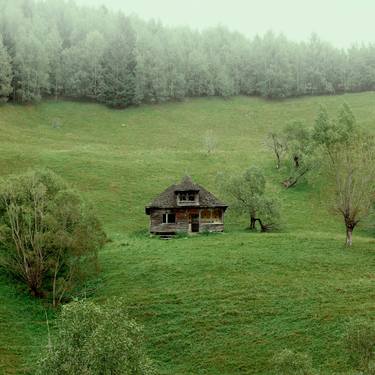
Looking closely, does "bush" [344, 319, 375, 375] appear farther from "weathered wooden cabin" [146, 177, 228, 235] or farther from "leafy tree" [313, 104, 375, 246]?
"weathered wooden cabin" [146, 177, 228, 235]


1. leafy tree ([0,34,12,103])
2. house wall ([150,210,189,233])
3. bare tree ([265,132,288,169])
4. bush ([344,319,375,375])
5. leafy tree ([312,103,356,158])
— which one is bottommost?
bush ([344,319,375,375])

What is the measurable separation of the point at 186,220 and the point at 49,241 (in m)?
23.2

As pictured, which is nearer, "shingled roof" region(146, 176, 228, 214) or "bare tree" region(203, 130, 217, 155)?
"shingled roof" region(146, 176, 228, 214)

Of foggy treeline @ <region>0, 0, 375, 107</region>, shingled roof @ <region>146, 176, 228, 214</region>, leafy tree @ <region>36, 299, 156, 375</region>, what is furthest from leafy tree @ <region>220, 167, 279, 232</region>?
foggy treeline @ <region>0, 0, 375, 107</region>

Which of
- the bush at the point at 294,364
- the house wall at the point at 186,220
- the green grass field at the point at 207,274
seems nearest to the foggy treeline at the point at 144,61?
the green grass field at the point at 207,274

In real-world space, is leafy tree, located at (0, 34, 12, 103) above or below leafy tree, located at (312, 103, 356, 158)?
above

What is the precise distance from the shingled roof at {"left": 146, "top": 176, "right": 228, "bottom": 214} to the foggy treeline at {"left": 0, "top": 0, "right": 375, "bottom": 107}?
61075 millimetres

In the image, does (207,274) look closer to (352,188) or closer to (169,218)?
(352,188)

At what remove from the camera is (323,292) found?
42.6m

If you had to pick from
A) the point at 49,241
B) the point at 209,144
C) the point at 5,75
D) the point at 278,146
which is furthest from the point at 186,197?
the point at 5,75

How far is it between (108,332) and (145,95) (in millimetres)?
110304

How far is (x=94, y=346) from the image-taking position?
80.8 feet

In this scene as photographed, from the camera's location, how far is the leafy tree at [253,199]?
215 feet

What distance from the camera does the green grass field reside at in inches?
Result: 1458
